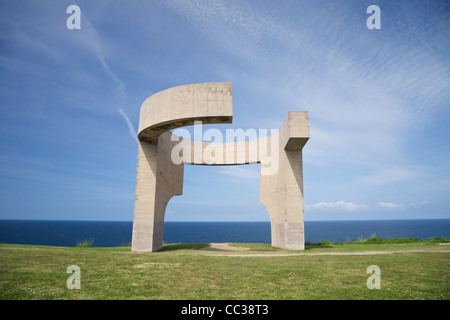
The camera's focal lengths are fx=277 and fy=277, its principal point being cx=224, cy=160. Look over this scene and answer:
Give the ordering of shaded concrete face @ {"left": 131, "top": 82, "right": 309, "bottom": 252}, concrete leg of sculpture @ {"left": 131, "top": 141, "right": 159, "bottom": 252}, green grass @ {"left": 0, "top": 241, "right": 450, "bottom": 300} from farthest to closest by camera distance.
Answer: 1. concrete leg of sculpture @ {"left": 131, "top": 141, "right": 159, "bottom": 252}
2. shaded concrete face @ {"left": 131, "top": 82, "right": 309, "bottom": 252}
3. green grass @ {"left": 0, "top": 241, "right": 450, "bottom": 300}

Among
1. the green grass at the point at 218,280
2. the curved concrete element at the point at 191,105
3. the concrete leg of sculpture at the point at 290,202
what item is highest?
the curved concrete element at the point at 191,105

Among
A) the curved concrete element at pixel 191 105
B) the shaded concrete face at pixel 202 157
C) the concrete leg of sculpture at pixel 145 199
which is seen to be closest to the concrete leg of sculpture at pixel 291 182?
the shaded concrete face at pixel 202 157

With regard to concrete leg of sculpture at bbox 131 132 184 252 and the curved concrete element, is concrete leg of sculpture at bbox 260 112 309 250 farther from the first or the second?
concrete leg of sculpture at bbox 131 132 184 252

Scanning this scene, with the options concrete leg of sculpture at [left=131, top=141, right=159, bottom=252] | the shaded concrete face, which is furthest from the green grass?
the shaded concrete face

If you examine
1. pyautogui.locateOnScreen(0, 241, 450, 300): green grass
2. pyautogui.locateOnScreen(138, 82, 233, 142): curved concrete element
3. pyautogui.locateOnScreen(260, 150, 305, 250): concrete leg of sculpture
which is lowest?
pyautogui.locateOnScreen(0, 241, 450, 300): green grass

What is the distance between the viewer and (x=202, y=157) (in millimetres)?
21812

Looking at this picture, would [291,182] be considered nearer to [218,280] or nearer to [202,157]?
[202,157]

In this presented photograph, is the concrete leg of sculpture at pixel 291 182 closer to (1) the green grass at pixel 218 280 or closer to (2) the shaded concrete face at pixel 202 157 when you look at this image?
(2) the shaded concrete face at pixel 202 157

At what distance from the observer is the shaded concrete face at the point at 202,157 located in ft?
42.8

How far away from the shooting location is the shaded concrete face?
1304 cm

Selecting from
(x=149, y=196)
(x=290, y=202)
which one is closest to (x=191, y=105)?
(x=149, y=196)

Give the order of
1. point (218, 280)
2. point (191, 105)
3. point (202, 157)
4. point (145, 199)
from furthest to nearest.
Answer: point (202, 157) → point (145, 199) → point (191, 105) → point (218, 280)
